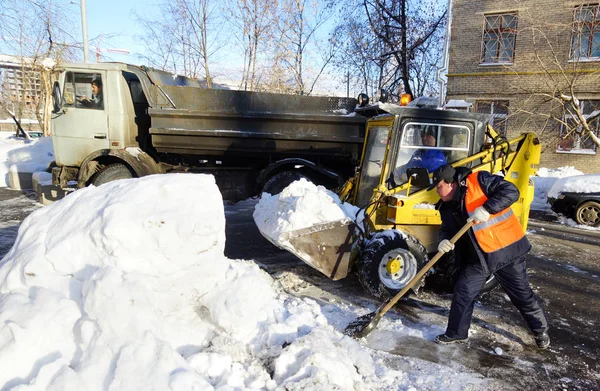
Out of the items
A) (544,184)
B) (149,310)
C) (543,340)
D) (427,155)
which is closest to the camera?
(149,310)

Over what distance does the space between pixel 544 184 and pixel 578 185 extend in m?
2.37

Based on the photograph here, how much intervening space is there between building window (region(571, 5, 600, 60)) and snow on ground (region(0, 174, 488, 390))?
12.1 m

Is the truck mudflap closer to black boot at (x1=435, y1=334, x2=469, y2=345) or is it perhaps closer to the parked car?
black boot at (x1=435, y1=334, x2=469, y2=345)

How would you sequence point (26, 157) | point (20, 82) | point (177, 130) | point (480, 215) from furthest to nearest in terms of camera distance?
point (20, 82)
point (26, 157)
point (177, 130)
point (480, 215)

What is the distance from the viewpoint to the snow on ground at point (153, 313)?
2168mm

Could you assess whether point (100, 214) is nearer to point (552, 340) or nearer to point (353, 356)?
point (353, 356)

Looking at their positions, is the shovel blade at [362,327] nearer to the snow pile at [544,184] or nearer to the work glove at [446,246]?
the work glove at [446,246]

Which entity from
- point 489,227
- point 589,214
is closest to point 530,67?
point 589,214

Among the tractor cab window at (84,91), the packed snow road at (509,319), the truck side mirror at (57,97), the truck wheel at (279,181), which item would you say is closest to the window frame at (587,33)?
the packed snow road at (509,319)

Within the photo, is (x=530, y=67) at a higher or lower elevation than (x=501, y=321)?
higher

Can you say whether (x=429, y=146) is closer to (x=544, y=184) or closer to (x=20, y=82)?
(x=544, y=184)

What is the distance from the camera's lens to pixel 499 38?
13.3 metres

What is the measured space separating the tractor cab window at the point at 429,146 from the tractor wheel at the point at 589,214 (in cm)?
532

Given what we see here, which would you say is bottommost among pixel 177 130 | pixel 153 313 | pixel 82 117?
pixel 153 313
